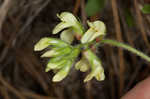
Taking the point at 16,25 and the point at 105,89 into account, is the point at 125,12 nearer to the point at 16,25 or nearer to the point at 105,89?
the point at 105,89

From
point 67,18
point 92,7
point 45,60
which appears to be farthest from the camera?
point 45,60

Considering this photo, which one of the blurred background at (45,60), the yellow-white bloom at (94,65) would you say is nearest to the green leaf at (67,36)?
the yellow-white bloom at (94,65)

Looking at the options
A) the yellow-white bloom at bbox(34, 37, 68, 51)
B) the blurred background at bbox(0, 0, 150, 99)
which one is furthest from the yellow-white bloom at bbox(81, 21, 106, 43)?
the blurred background at bbox(0, 0, 150, 99)

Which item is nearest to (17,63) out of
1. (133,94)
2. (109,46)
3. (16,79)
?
(16,79)

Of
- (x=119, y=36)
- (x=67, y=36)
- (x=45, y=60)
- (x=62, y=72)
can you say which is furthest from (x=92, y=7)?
(x=45, y=60)

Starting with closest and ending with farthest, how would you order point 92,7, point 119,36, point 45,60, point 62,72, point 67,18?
point 62,72 < point 67,18 < point 92,7 < point 119,36 < point 45,60

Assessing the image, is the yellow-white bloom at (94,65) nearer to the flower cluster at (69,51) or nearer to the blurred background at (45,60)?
the flower cluster at (69,51)

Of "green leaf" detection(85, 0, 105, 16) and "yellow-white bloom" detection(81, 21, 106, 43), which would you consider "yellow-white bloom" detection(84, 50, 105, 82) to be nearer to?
"yellow-white bloom" detection(81, 21, 106, 43)

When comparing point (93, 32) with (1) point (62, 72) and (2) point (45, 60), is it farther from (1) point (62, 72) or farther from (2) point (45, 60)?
(2) point (45, 60)
